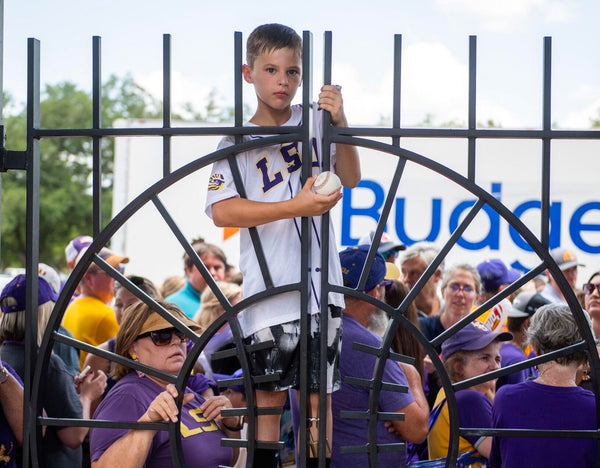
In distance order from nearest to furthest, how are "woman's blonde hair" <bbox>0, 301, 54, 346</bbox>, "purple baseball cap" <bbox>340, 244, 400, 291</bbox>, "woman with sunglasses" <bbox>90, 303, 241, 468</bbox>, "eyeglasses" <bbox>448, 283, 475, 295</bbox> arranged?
"woman with sunglasses" <bbox>90, 303, 241, 468</bbox> → "purple baseball cap" <bbox>340, 244, 400, 291</bbox> → "woman's blonde hair" <bbox>0, 301, 54, 346</bbox> → "eyeglasses" <bbox>448, 283, 475, 295</bbox>

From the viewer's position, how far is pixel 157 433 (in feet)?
8.92

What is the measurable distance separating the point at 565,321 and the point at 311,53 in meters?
1.38

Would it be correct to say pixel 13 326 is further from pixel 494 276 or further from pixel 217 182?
pixel 494 276

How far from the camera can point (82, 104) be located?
3884cm

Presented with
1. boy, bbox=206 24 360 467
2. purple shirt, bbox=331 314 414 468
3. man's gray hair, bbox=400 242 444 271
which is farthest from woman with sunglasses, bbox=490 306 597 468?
man's gray hair, bbox=400 242 444 271

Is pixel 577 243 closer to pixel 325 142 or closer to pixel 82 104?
pixel 325 142

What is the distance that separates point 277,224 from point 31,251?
2.58 feet

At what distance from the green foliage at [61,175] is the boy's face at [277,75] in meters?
30.8

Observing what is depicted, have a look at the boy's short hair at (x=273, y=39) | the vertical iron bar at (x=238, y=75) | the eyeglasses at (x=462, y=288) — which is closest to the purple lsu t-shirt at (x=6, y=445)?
Result: the vertical iron bar at (x=238, y=75)

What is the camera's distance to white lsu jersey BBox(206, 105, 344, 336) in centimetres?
249

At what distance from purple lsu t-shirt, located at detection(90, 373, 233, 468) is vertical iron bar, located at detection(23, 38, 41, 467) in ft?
0.81

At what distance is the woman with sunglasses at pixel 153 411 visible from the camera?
2.58 metres

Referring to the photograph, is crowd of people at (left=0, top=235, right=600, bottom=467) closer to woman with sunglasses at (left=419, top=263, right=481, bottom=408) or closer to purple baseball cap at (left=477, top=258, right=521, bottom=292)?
woman with sunglasses at (left=419, top=263, right=481, bottom=408)

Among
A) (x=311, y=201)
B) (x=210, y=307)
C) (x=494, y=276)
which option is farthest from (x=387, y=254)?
(x=311, y=201)
